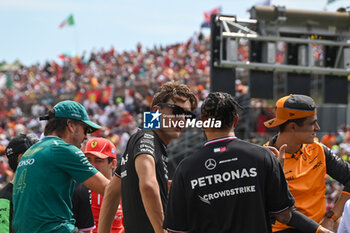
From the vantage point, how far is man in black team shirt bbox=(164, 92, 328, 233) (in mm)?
2854

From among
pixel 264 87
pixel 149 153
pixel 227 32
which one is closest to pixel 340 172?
pixel 149 153

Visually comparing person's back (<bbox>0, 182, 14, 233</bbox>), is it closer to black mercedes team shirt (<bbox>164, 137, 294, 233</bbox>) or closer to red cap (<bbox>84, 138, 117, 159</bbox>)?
red cap (<bbox>84, 138, 117, 159</bbox>)

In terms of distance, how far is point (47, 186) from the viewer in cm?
346

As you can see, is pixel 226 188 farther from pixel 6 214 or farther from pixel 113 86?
pixel 113 86

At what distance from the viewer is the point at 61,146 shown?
3.50m

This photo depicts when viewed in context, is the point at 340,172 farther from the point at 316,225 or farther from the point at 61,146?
the point at 61,146

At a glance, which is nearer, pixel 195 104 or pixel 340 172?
pixel 195 104

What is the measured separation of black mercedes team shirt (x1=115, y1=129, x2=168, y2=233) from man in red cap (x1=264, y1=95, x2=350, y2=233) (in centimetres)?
106

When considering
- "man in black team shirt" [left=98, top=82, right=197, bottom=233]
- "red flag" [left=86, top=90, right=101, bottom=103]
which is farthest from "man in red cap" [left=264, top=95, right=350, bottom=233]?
"red flag" [left=86, top=90, right=101, bottom=103]

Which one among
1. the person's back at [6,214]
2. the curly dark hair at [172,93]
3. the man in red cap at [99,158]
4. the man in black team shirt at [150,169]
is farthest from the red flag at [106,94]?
the curly dark hair at [172,93]

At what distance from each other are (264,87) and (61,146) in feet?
27.9

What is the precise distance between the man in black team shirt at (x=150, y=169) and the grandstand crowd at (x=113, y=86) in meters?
10.2

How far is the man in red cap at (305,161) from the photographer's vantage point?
13.0ft

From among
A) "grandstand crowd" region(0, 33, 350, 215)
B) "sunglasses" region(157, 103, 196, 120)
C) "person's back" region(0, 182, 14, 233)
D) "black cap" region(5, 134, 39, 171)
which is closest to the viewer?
"sunglasses" region(157, 103, 196, 120)
